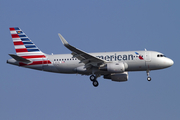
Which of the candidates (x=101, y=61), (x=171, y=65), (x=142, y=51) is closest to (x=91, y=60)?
(x=101, y=61)

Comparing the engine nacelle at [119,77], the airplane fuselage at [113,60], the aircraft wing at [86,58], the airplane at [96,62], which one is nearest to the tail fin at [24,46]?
the airplane at [96,62]

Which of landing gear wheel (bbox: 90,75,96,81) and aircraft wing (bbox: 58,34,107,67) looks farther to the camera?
landing gear wheel (bbox: 90,75,96,81)

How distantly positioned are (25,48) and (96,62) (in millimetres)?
11754

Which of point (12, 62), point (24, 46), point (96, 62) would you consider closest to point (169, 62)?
point (96, 62)

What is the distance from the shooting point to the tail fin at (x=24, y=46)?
4875cm

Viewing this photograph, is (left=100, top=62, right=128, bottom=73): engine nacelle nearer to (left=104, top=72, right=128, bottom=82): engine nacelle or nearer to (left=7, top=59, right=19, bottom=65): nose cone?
(left=104, top=72, right=128, bottom=82): engine nacelle

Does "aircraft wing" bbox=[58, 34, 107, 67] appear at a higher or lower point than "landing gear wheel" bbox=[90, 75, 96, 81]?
higher

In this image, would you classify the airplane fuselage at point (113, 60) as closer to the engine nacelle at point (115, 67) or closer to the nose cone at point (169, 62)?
the nose cone at point (169, 62)

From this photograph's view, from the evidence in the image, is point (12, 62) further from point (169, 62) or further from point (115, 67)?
point (169, 62)

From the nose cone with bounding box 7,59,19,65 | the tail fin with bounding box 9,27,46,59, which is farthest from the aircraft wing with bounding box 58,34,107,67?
the nose cone with bounding box 7,59,19,65

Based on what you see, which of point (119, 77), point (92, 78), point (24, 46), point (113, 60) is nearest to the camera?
point (113, 60)

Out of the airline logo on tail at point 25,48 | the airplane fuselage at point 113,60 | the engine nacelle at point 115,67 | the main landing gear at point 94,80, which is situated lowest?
the main landing gear at point 94,80

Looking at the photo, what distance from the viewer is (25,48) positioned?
4966cm

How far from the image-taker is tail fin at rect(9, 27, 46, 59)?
48.8 meters
